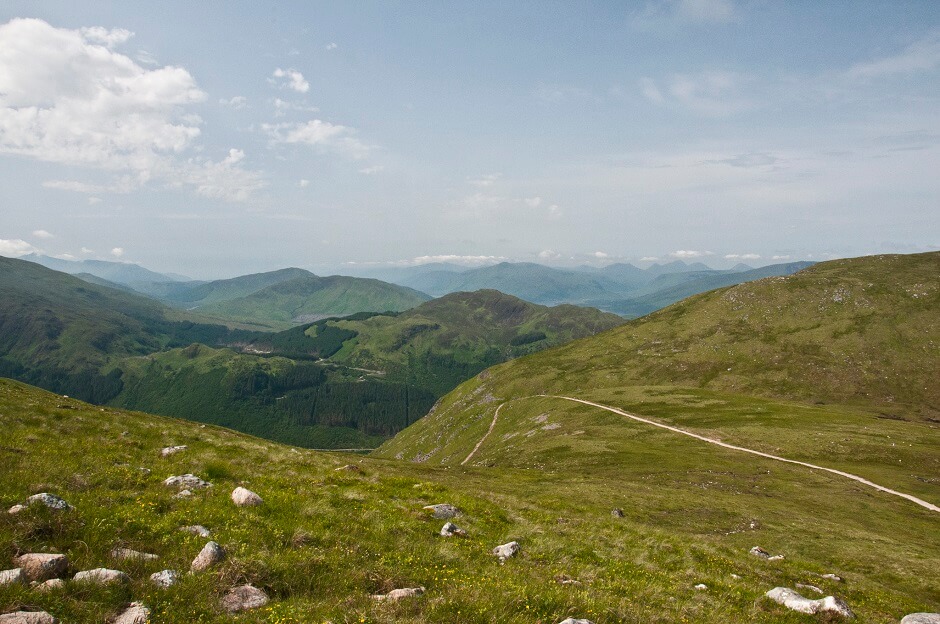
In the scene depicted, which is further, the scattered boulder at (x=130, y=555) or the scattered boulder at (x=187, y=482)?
the scattered boulder at (x=187, y=482)

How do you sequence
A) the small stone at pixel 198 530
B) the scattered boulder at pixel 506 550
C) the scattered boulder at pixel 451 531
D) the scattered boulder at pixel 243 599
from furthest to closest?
the scattered boulder at pixel 451 531
the scattered boulder at pixel 506 550
the small stone at pixel 198 530
the scattered boulder at pixel 243 599

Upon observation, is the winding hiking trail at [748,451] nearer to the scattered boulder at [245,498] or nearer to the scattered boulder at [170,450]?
the scattered boulder at [245,498]

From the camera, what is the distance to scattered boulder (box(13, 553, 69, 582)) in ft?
27.3

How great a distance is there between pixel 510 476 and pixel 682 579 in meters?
39.8

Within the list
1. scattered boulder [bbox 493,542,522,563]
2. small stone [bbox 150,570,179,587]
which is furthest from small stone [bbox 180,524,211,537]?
scattered boulder [bbox 493,542,522,563]

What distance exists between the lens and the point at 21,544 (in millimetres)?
9453

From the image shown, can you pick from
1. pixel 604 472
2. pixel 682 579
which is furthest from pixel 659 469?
pixel 682 579

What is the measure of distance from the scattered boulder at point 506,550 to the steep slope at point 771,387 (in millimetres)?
61853

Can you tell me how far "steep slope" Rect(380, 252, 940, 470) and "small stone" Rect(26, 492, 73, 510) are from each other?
72.5 meters

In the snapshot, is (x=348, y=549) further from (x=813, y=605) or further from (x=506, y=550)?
(x=813, y=605)

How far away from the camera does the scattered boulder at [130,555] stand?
9.78 meters

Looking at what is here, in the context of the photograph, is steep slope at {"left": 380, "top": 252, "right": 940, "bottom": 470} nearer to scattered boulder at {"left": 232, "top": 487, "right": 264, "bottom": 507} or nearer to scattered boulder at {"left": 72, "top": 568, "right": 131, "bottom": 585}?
scattered boulder at {"left": 232, "top": 487, "right": 264, "bottom": 507}

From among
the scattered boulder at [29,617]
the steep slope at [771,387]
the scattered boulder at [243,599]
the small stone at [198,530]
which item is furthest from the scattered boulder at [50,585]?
the steep slope at [771,387]

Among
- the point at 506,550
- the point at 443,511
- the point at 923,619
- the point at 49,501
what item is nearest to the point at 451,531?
the point at 506,550
